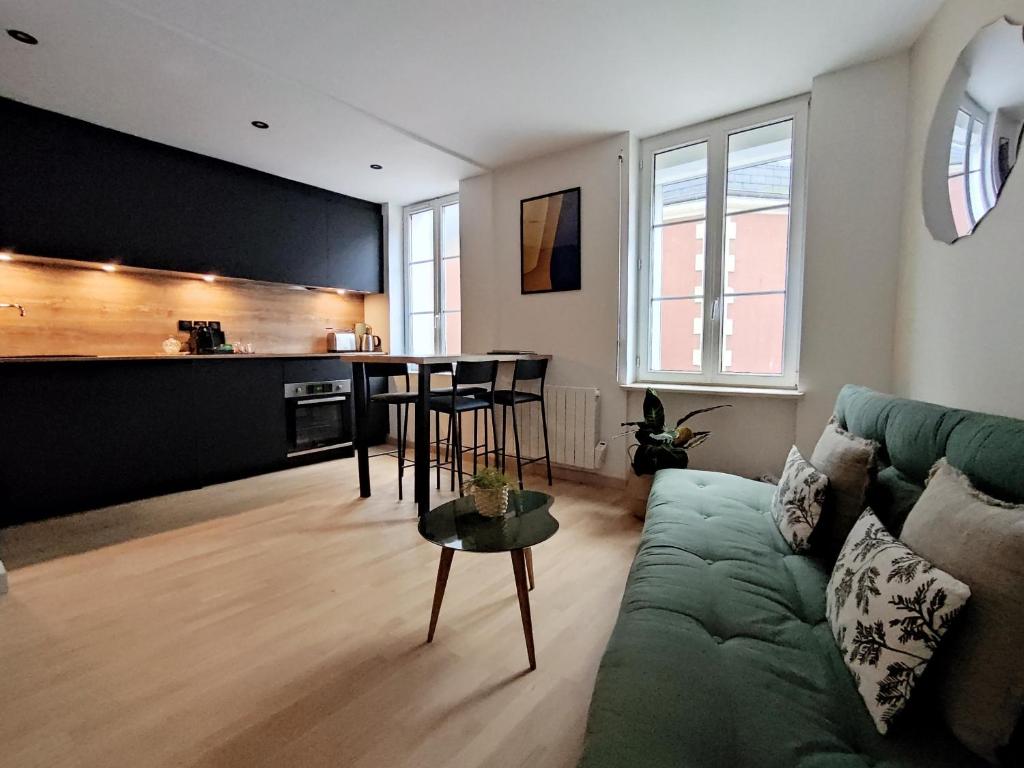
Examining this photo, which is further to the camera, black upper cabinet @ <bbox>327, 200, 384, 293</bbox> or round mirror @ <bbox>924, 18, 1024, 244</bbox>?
black upper cabinet @ <bbox>327, 200, 384, 293</bbox>

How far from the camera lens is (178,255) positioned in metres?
3.50

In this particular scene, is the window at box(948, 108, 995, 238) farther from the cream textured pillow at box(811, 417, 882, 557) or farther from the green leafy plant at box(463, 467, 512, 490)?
the green leafy plant at box(463, 467, 512, 490)

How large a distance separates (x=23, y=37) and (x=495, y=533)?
3209 mm

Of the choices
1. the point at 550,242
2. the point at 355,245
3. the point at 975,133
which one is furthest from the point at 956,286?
the point at 355,245

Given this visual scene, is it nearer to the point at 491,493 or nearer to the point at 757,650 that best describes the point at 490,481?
the point at 491,493

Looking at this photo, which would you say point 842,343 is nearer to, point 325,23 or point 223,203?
point 325,23

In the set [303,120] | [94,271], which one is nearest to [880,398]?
[303,120]

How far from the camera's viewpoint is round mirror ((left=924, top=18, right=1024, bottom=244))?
1430 mm

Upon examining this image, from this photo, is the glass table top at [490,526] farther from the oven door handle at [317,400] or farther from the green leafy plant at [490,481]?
the oven door handle at [317,400]

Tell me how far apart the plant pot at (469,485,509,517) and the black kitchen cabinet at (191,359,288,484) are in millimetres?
2765

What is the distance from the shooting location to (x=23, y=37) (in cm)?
221

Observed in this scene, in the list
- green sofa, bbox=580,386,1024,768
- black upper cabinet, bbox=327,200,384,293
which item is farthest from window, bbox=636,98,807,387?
black upper cabinet, bbox=327,200,384,293

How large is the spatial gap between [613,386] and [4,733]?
3177 millimetres

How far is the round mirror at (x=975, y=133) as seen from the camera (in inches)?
56.3
